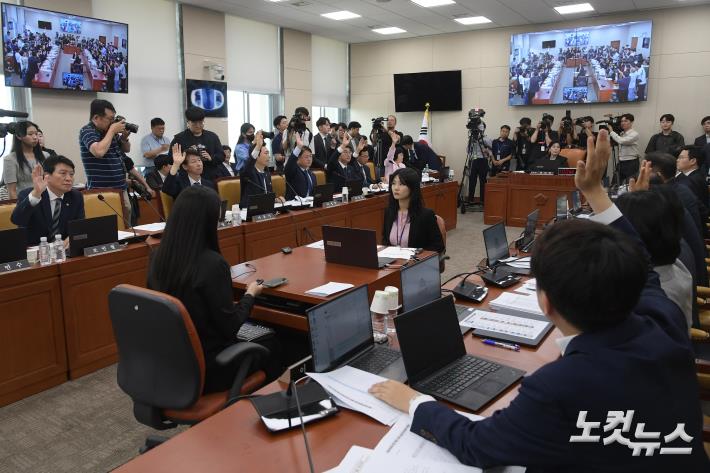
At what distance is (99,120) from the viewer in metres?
4.40

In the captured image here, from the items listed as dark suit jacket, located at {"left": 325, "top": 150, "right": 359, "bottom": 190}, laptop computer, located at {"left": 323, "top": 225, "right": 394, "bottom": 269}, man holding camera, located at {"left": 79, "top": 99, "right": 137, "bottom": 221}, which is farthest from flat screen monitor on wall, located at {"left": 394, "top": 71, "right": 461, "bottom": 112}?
laptop computer, located at {"left": 323, "top": 225, "right": 394, "bottom": 269}

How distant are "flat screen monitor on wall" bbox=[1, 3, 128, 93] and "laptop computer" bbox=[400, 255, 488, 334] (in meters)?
5.43

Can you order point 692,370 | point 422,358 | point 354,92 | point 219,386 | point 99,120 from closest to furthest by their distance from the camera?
point 692,370, point 422,358, point 219,386, point 99,120, point 354,92

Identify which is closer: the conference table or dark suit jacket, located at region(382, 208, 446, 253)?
the conference table

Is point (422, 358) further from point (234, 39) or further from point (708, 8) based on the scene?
point (708, 8)

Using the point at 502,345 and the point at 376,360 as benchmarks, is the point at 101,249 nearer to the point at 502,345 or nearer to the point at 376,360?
the point at 376,360

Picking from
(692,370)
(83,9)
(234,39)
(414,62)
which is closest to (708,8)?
(414,62)

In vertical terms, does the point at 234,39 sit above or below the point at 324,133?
above

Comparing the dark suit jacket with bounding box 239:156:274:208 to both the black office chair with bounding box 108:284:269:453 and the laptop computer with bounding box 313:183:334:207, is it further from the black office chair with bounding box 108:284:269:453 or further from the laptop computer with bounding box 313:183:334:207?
the black office chair with bounding box 108:284:269:453

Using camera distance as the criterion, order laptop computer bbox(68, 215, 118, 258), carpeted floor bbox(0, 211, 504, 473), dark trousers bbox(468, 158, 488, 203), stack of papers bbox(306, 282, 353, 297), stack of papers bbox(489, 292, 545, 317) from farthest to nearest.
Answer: dark trousers bbox(468, 158, 488, 203) → laptop computer bbox(68, 215, 118, 258) → stack of papers bbox(306, 282, 353, 297) → carpeted floor bbox(0, 211, 504, 473) → stack of papers bbox(489, 292, 545, 317)

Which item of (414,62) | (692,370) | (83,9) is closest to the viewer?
(692,370)

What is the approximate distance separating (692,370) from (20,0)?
272 inches

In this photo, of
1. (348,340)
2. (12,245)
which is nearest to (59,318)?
(12,245)

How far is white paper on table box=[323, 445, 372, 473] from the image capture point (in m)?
1.18
